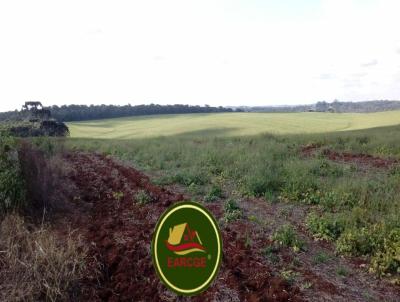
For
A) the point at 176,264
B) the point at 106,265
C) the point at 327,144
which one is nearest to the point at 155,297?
the point at 106,265

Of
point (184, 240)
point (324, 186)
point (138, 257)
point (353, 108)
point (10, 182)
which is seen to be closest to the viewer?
point (184, 240)

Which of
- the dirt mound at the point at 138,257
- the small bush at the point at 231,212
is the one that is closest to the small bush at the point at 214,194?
the dirt mound at the point at 138,257

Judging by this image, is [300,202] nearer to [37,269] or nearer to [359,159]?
[37,269]

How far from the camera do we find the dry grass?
4867 mm

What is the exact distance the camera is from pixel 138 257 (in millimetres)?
5855

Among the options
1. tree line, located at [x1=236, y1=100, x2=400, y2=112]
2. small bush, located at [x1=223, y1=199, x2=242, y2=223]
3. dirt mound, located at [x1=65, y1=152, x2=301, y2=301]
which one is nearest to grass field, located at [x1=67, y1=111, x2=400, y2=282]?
small bush, located at [x1=223, y1=199, x2=242, y2=223]

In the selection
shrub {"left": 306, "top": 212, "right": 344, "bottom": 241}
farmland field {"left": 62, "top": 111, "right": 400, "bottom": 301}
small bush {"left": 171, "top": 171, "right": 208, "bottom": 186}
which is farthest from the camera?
small bush {"left": 171, "top": 171, "right": 208, "bottom": 186}

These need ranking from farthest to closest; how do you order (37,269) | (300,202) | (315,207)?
(300,202) < (315,207) < (37,269)

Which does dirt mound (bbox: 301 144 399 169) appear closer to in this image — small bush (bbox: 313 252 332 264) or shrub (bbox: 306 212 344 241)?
shrub (bbox: 306 212 344 241)

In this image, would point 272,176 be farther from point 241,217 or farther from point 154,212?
point 154,212

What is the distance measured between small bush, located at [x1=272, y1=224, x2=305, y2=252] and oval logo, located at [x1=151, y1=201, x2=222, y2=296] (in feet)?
13.4

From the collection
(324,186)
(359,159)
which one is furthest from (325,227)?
(359,159)

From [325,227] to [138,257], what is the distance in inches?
135

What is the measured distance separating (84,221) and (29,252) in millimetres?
2292
